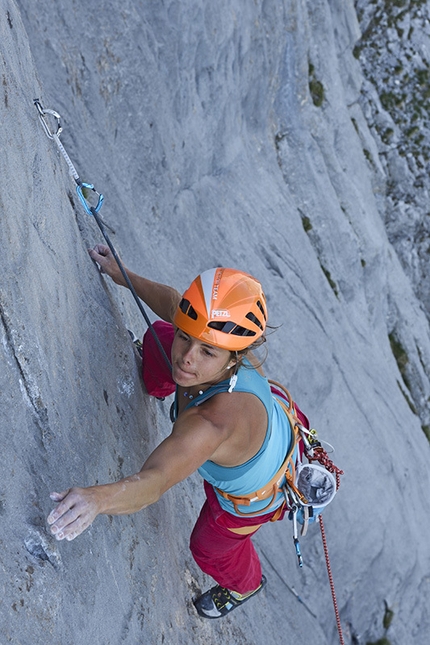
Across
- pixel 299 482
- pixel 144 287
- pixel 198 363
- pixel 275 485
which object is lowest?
pixel 299 482

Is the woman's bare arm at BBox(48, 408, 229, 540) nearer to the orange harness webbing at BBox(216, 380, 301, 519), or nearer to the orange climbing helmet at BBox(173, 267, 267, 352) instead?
the orange climbing helmet at BBox(173, 267, 267, 352)

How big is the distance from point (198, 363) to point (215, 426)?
682 mm

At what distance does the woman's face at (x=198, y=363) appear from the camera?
468 cm

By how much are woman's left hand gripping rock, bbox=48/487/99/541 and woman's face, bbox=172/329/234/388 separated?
1634 mm

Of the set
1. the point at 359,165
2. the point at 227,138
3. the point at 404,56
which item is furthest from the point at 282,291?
the point at 404,56

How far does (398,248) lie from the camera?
2433 cm

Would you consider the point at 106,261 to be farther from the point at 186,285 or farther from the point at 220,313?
the point at 186,285

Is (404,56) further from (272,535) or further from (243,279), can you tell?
(243,279)

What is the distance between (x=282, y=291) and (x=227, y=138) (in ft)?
11.6

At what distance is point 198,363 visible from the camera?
4.70 metres

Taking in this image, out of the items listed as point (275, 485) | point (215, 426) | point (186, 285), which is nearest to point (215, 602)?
point (275, 485)

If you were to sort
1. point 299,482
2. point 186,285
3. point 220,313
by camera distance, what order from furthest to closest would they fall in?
1. point 186,285
2. point 299,482
3. point 220,313

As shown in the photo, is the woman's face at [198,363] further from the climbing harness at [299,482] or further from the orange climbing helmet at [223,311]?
the climbing harness at [299,482]

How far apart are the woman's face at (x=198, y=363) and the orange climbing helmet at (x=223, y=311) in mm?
74
